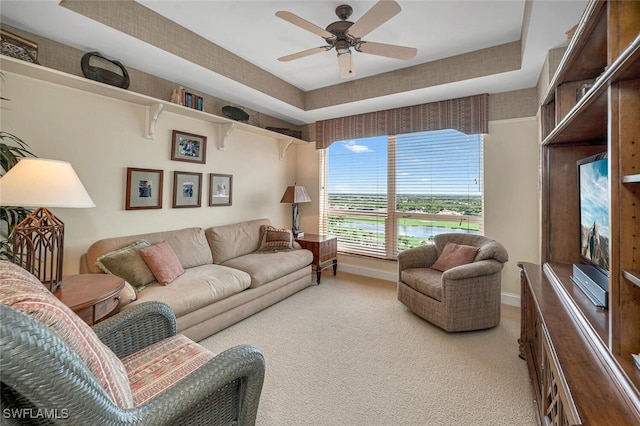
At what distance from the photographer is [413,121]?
3660 millimetres

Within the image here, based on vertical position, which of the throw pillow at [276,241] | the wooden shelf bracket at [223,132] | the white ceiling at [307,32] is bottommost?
the throw pillow at [276,241]

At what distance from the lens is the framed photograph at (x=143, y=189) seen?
2721 millimetres

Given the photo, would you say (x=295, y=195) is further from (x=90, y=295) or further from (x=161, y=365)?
(x=161, y=365)

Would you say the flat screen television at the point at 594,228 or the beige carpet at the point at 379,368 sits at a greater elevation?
the flat screen television at the point at 594,228

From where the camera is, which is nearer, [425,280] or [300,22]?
[300,22]

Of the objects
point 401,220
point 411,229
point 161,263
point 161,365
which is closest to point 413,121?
point 401,220

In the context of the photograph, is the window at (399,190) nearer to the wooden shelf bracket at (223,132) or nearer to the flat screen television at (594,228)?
the wooden shelf bracket at (223,132)

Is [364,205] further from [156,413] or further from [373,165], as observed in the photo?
[156,413]

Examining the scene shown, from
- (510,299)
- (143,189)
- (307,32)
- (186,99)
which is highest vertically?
(307,32)

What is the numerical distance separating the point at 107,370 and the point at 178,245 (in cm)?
225

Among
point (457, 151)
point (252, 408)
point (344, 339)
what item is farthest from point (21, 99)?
point (457, 151)

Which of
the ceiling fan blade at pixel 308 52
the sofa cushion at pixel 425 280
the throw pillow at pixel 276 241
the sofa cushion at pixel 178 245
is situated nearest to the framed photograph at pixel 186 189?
the sofa cushion at pixel 178 245

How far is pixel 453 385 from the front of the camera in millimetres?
1833

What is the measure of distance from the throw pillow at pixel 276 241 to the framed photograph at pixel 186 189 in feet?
3.16
